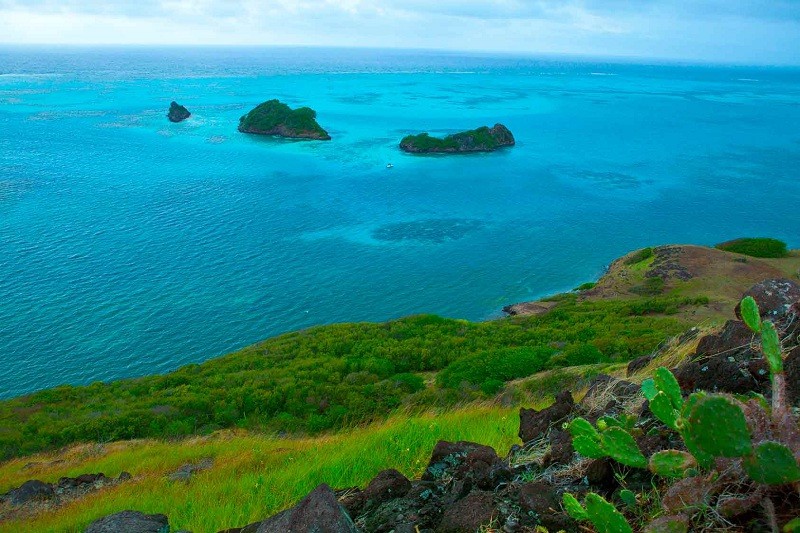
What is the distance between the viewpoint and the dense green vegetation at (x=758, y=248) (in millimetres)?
47469

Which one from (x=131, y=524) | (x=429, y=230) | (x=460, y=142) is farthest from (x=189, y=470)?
(x=460, y=142)

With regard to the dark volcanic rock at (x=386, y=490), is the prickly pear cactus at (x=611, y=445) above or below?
above

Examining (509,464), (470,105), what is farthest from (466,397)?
(470,105)

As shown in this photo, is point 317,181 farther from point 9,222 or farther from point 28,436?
point 28,436

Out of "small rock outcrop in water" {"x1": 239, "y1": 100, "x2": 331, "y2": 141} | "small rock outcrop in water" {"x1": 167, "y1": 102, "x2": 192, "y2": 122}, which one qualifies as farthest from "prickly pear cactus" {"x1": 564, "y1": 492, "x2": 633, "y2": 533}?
"small rock outcrop in water" {"x1": 167, "y1": 102, "x2": 192, "y2": 122}

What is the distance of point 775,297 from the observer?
727cm

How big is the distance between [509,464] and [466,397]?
12240 millimetres

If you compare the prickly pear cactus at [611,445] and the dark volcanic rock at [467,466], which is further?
the dark volcanic rock at [467,466]

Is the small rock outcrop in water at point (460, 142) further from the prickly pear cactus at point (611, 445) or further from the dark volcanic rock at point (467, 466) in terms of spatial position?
the prickly pear cactus at point (611, 445)

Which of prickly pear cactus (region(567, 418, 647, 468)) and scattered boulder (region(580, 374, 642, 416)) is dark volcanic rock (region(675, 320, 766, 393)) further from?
prickly pear cactus (region(567, 418, 647, 468))

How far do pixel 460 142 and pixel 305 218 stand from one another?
42510mm

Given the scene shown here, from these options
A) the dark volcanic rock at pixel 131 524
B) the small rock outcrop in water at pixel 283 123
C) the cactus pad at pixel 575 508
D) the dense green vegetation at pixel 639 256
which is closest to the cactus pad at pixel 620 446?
the cactus pad at pixel 575 508

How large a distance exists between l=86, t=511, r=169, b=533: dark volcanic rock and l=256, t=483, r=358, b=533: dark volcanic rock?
5.99 feet

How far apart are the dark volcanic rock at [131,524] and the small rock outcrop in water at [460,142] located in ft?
283
